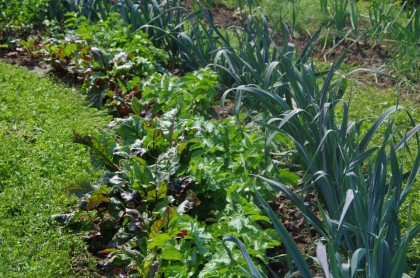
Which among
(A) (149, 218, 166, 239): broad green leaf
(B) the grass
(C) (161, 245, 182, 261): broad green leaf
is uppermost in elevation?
(C) (161, 245, 182, 261): broad green leaf

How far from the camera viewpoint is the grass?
3.33 m

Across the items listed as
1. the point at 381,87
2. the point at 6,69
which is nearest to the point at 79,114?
the point at 6,69

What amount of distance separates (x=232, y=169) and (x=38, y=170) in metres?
1.22

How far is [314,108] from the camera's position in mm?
3645

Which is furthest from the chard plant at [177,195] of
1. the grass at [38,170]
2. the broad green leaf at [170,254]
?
the grass at [38,170]

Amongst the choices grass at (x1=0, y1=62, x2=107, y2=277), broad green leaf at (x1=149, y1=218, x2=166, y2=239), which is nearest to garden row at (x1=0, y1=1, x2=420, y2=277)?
broad green leaf at (x1=149, y1=218, x2=166, y2=239)

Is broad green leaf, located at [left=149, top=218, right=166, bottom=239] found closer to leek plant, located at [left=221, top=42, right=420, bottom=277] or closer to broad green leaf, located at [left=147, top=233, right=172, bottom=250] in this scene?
broad green leaf, located at [left=147, top=233, right=172, bottom=250]

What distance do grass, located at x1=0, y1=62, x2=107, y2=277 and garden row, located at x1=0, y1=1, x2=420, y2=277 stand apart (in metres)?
0.14

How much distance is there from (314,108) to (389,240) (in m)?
1.11

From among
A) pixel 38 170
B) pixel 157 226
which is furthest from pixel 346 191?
pixel 38 170

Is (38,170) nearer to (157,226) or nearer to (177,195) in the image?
(177,195)

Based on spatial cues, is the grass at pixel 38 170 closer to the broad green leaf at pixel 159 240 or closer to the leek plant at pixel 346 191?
the broad green leaf at pixel 159 240

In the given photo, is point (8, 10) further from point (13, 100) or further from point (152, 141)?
point (152, 141)

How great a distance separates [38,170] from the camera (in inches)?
160
